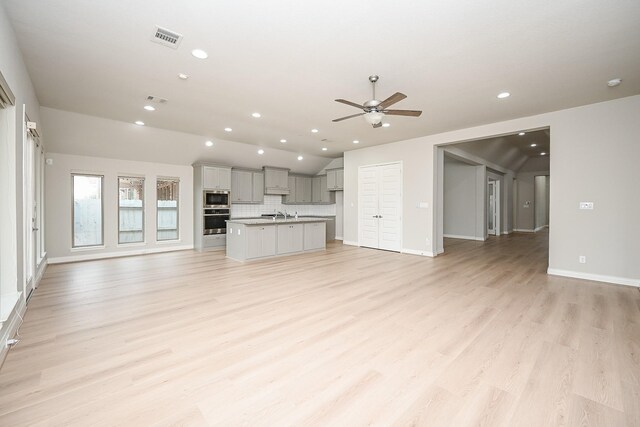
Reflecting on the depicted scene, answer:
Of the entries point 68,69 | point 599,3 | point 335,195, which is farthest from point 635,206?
point 68,69

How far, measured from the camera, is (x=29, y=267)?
4008mm

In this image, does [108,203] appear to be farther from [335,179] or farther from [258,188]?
[335,179]

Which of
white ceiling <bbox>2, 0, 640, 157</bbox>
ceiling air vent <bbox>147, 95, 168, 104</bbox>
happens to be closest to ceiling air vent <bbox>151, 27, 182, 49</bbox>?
white ceiling <bbox>2, 0, 640, 157</bbox>

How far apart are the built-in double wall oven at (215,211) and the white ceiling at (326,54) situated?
124 inches

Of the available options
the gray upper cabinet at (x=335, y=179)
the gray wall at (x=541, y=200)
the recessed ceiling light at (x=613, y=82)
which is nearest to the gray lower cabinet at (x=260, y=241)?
the gray upper cabinet at (x=335, y=179)

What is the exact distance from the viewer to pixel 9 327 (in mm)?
2588

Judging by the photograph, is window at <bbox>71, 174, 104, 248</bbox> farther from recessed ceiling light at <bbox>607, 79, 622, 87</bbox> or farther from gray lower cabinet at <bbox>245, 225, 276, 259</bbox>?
recessed ceiling light at <bbox>607, 79, 622, 87</bbox>

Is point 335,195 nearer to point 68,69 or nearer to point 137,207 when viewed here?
point 137,207

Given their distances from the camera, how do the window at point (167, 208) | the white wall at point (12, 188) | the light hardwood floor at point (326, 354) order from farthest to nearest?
the window at point (167, 208) < the white wall at point (12, 188) < the light hardwood floor at point (326, 354)

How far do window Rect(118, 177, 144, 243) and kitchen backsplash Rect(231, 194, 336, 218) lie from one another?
2425mm

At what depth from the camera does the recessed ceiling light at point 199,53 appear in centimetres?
317

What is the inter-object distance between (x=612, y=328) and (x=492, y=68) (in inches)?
123

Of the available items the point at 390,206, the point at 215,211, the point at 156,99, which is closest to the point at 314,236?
the point at 390,206

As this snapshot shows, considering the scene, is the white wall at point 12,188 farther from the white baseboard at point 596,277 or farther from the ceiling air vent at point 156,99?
the white baseboard at point 596,277
